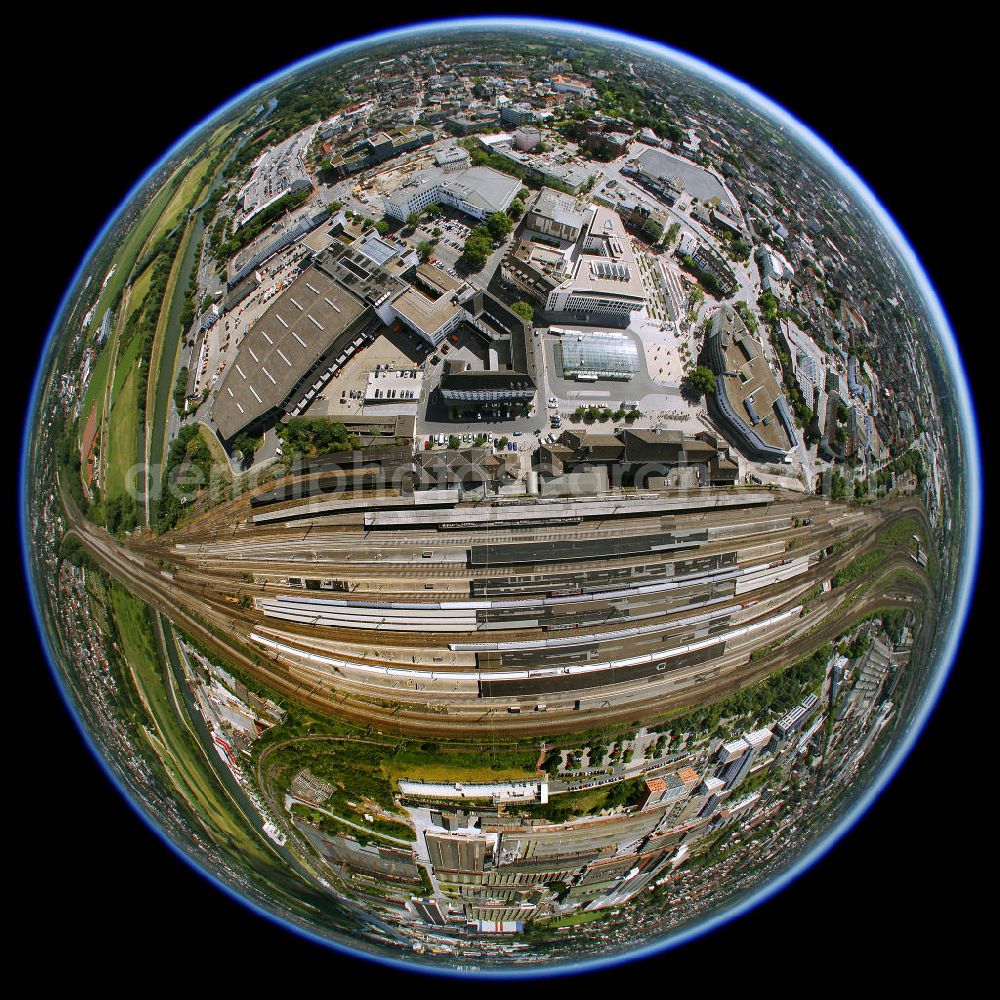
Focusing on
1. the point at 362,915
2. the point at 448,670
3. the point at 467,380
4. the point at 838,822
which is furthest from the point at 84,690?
the point at 838,822

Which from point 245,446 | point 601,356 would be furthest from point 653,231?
point 245,446

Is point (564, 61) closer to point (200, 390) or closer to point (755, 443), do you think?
point (755, 443)

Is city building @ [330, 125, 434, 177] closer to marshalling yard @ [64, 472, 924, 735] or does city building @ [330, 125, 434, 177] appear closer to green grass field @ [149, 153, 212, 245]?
green grass field @ [149, 153, 212, 245]

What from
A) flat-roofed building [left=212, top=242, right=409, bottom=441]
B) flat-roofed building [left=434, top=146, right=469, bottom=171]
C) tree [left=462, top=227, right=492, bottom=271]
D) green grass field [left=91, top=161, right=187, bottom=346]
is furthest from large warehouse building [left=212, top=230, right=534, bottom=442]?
green grass field [left=91, top=161, right=187, bottom=346]

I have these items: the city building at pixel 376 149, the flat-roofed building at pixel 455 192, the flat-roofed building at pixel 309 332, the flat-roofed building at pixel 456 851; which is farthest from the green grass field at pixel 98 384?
the flat-roofed building at pixel 456 851

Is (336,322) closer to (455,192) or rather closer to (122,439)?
(455,192)
